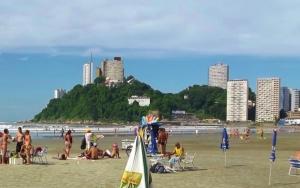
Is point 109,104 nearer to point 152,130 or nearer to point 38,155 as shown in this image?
point 38,155

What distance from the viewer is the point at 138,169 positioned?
22.4 feet

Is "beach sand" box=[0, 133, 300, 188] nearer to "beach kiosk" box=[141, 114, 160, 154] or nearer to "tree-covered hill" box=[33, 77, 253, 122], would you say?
"beach kiosk" box=[141, 114, 160, 154]

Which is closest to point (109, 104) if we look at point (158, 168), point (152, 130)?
point (152, 130)

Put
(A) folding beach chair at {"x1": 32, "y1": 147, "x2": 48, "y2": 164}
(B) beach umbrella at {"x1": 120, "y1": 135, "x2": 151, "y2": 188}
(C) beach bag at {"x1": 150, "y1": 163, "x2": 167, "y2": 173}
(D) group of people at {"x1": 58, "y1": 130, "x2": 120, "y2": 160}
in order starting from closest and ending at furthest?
(B) beach umbrella at {"x1": 120, "y1": 135, "x2": 151, "y2": 188}, (C) beach bag at {"x1": 150, "y1": 163, "x2": 167, "y2": 173}, (A) folding beach chair at {"x1": 32, "y1": 147, "x2": 48, "y2": 164}, (D) group of people at {"x1": 58, "y1": 130, "x2": 120, "y2": 160}

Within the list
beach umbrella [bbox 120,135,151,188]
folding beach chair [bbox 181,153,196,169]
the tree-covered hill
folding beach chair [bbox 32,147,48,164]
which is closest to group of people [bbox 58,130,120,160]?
folding beach chair [bbox 32,147,48,164]

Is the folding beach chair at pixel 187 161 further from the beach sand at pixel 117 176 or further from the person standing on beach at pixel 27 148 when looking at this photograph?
the person standing on beach at pixel 27 148

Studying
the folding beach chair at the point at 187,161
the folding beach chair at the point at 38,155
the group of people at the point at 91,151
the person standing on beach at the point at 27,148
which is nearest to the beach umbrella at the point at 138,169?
the folding beach chair at the point at 187,161

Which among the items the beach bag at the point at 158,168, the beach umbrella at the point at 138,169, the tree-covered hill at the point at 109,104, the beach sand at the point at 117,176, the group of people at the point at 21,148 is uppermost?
the tree-covered hill at the point at 109,104

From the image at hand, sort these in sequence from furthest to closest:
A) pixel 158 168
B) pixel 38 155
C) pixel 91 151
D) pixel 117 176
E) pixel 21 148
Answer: pixel 91 151 → pixel 38 155 → pixel 21 148 → pixel 158 168 → pixel 117 176

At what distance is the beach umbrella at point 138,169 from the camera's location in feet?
22.3

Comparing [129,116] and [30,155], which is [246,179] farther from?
[129,116]

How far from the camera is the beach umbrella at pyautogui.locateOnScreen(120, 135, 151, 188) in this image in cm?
680

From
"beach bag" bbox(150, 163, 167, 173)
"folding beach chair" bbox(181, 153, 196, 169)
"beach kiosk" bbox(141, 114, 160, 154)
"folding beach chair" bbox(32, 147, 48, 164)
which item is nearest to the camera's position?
"beach bag" bbox(150, 163, 167, 173)

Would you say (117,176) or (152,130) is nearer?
(117,176)
